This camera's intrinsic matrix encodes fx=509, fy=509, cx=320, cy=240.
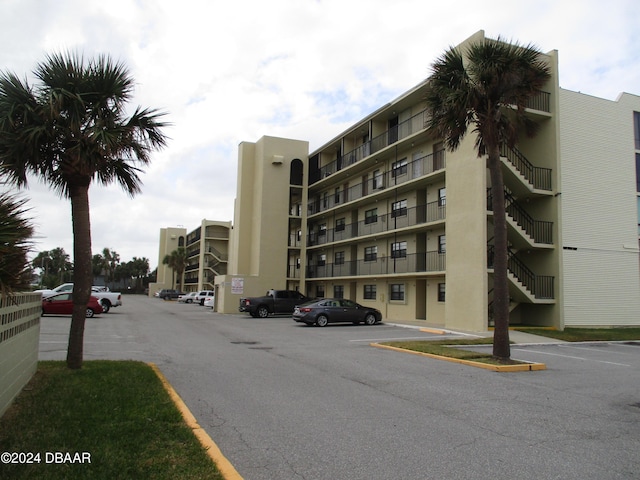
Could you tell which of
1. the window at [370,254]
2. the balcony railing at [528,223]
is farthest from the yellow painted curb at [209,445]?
the window at [370,254]

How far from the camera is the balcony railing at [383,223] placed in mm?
28291

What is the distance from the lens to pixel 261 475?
15.9 feet

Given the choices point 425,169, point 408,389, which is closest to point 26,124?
point 408,389

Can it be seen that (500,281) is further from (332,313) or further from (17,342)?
(332,313)

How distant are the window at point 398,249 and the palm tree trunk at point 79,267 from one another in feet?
75.3

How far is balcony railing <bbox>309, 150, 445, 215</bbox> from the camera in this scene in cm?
2862

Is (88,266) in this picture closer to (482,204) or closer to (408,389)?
(408,389)

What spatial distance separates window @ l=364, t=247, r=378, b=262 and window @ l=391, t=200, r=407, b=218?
131 inches

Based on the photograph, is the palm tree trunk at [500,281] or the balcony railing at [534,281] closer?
the palm tree trunk at [500,281]

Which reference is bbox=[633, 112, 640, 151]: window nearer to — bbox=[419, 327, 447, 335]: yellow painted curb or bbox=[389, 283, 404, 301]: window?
bbox=[389, 283, 404, 301]: window

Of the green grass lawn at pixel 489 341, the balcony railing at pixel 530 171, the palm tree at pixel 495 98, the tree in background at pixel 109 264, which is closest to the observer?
the palm tree at pixel 495 98

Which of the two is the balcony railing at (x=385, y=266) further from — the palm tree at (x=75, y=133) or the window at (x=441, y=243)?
the palm tree at (x=75, y=133)

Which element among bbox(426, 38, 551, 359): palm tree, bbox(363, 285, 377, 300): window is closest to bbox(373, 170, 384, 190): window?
bbox(363, 285, 377, 300): window

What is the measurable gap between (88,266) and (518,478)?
866cm
